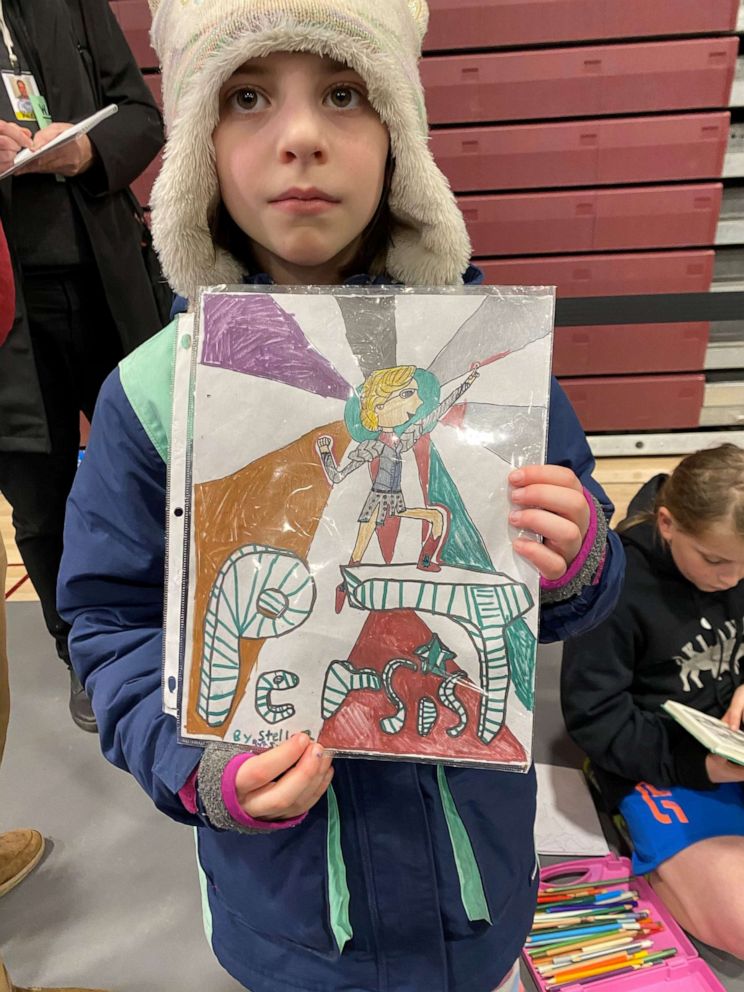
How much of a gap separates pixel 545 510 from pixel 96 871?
1.12 metres

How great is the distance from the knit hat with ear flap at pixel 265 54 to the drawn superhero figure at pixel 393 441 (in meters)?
0.16

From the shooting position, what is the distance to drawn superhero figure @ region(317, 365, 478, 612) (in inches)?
18.7

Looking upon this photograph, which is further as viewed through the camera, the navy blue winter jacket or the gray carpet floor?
the gray carpet floor

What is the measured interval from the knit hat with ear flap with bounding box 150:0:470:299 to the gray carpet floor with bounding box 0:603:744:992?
3.25 ft

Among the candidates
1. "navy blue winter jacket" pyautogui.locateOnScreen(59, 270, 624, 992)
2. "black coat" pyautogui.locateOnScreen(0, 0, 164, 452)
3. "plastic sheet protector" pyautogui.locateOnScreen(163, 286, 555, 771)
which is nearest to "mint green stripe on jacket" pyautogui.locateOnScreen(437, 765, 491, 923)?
"navy blue winter jacket" pyautogui.locateOnScreen(59, 270, 624, 992)

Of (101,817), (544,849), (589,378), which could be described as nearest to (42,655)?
(101,817)

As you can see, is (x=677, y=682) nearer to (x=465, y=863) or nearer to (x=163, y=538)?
(x=465, y=863)

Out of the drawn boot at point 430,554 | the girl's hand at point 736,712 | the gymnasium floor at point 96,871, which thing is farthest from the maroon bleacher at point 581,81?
the drawn boot at point 430,554

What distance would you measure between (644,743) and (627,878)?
0.22m

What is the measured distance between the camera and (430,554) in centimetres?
48

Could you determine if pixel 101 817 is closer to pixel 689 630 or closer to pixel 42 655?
pixel 42 655

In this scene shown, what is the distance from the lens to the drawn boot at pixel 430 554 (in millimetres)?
477

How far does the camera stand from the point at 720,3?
6.71 feet

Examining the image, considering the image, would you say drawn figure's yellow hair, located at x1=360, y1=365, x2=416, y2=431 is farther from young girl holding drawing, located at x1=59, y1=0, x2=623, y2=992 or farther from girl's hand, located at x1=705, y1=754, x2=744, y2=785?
girl's hand, located at x1=705, y1=754, x2=744, y2=785
